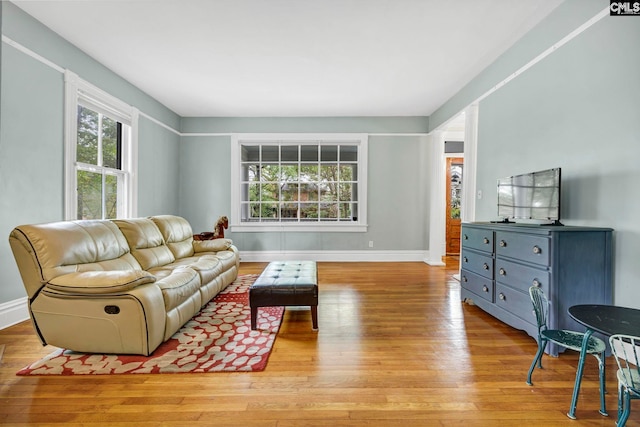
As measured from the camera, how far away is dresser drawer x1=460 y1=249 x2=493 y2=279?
9.41ft

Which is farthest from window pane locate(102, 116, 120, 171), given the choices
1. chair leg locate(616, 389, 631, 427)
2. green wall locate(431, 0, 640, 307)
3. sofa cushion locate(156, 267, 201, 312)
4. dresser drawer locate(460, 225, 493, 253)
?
chair leg locate(616, 389, 631, 427)

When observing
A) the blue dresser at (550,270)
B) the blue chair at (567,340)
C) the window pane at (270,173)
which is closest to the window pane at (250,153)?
the window pane at (270,173)

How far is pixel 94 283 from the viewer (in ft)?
6.77

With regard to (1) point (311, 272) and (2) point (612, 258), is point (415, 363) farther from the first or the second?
(2) point (612, 258)

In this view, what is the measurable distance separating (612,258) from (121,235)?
4295 millimetres

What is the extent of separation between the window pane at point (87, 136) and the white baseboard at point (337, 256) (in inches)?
114

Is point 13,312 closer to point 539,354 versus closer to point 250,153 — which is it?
point 250,153

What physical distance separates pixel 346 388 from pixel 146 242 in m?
2.67

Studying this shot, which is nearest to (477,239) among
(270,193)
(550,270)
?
(550,270)

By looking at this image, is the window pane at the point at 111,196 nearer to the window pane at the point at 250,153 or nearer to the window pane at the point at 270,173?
the window pane at the point at 250,153

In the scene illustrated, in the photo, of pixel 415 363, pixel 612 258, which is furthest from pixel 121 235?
pixel 612 258

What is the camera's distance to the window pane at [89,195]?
3.44 meters

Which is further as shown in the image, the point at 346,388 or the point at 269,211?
the point at 269,211

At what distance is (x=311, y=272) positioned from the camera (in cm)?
301
